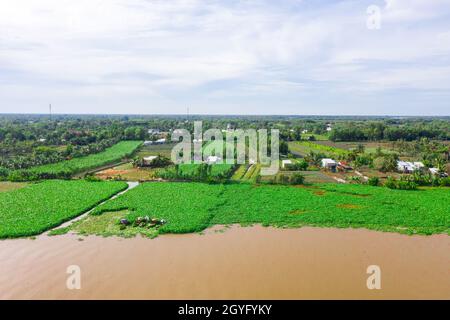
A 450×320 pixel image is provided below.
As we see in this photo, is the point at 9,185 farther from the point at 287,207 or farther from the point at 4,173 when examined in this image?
the point at 287,207

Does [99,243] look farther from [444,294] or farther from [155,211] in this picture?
[444,294]

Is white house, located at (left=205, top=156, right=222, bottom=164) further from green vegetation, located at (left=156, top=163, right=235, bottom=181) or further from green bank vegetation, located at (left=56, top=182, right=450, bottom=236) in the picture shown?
green bank vegetation, located at (left=56, top=182, right=450, bottom=236)

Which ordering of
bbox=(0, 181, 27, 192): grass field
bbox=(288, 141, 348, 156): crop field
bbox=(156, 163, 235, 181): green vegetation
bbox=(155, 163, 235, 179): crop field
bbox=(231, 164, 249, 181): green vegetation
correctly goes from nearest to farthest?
bbox=(0, 181, 27, 192): grass field
bbox=(156, 163, 235, 181): green vegetation
bbox=(155, 163, 235, 179): crop field
bbox=(231, 164, 249, 181): green vegetation
bbox=(288, 141, 348, 156): crop field


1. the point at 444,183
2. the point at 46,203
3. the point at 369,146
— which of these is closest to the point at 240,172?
the point at 444,183

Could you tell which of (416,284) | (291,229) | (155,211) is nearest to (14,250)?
(155,211)

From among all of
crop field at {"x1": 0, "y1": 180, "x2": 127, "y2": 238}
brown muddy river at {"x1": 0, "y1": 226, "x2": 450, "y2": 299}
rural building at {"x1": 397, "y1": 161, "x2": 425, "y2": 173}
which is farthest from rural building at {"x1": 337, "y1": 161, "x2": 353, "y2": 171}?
crop field at {"x1": 0, "y1": 180, "x2": 127, "y2": 238}

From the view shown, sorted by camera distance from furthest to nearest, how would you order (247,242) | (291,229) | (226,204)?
(226,204) < (291,229) < (247,242)

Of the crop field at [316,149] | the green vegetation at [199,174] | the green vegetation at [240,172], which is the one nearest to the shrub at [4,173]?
the green vegetation at [199,174]
